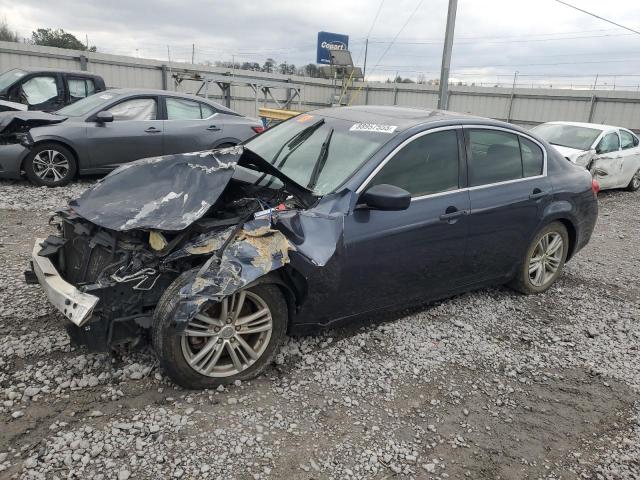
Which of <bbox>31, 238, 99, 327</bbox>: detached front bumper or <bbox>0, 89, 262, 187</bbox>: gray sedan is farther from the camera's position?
<bbox>0, 89, 262, 187</bbox>: gray sedan

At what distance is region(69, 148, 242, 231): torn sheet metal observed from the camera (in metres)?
3.04

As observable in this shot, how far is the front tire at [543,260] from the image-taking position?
15.1 feet

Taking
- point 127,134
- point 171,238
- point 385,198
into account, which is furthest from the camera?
point 127,134

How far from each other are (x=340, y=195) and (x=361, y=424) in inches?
56.3

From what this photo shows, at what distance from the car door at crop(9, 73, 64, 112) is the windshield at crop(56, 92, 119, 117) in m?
1.68

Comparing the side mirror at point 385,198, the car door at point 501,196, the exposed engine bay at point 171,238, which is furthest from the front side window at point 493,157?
the exposed engine bay at point 171,238

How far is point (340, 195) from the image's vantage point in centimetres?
330

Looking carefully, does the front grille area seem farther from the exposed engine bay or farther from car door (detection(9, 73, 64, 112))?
car door (detection(9, 73, 64, 112))

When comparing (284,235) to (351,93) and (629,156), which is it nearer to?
(629,156)

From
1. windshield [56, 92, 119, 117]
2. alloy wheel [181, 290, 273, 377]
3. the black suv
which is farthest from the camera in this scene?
the black suv

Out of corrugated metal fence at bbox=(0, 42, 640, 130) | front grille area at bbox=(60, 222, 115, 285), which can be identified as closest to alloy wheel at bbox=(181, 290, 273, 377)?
front grille area at bbox=(60, 222, 115, 285)

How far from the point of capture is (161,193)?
3.28 m

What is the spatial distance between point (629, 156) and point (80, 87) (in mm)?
11631

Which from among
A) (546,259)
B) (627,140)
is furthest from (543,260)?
(627,140)
